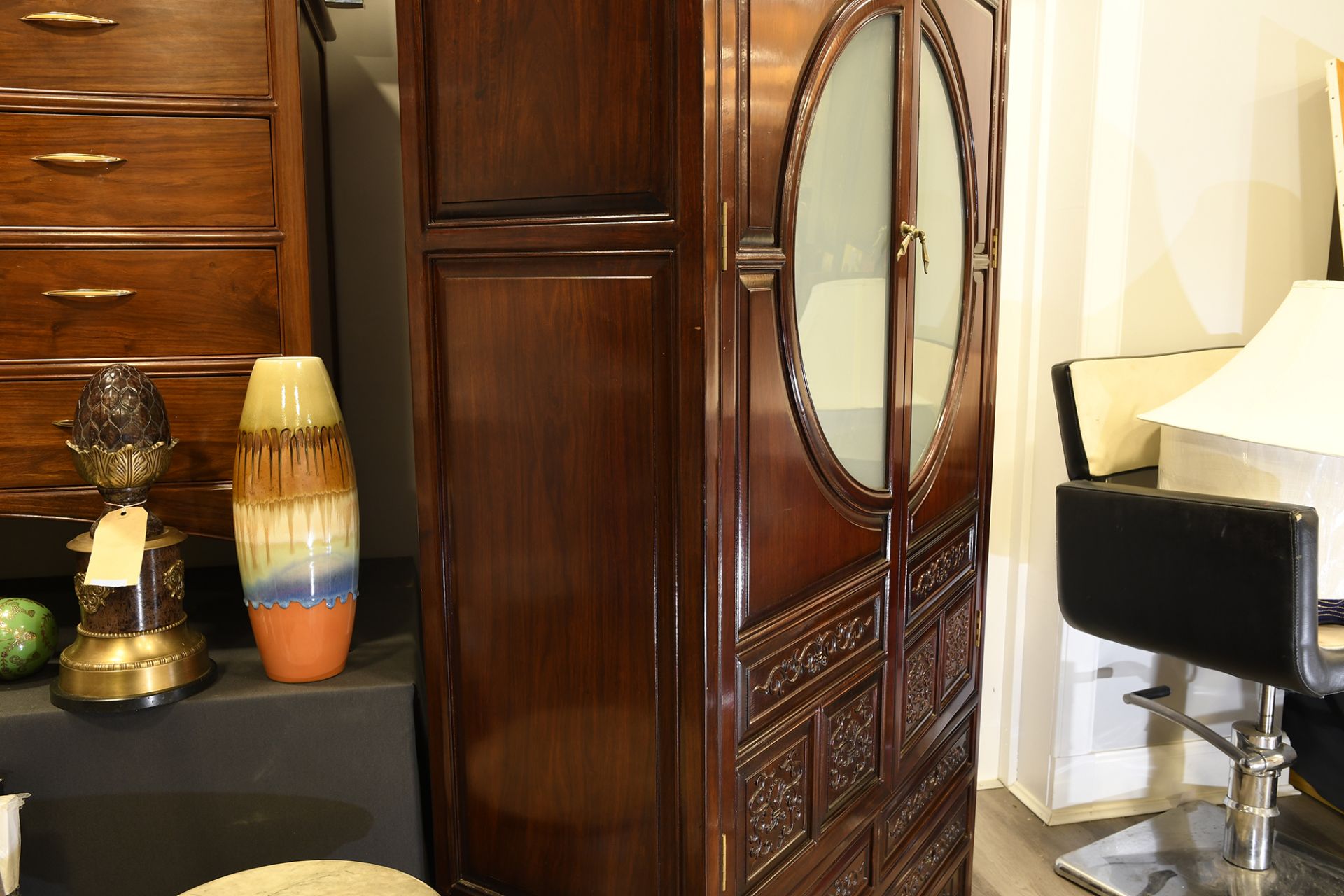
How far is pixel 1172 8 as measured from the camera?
2230 mm

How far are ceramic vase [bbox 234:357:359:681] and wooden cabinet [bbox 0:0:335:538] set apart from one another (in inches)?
6.1

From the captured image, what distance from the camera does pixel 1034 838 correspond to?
91.7 inches

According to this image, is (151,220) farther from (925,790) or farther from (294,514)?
(925,790)

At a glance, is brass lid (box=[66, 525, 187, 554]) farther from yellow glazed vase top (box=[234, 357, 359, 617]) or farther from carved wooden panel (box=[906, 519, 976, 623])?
carved wooden panel (box=[906, 519, 976, 623])

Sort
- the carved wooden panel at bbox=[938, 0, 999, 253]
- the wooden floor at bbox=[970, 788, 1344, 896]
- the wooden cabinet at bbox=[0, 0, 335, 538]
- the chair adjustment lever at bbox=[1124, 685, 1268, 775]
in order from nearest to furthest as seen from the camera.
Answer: the wooden cabinet at bbox=[0, 0, 335, 538] → the carved wooden panel at bbox=[938, 0, 999, 253] → the chair adjustment lever at bbox=[1124, 685, 1268, 775] → the wooden floor at bbox=[970, 788, 1344, 896]

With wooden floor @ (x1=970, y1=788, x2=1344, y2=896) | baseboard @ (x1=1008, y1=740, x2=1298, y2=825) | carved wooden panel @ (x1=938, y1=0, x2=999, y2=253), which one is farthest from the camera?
baseboard @ (x1=1008, y1=740, x2=1298, y2=825)

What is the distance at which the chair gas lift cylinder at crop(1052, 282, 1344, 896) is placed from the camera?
→ 1680mm

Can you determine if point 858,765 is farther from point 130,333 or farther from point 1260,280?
point 1260,280

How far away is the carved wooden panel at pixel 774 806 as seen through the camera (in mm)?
1209

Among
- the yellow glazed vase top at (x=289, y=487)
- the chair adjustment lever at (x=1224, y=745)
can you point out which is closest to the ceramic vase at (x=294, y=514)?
the yellow glazed vase top at (x=289, y=487)

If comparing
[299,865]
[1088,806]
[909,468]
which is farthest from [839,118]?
[1088,806]

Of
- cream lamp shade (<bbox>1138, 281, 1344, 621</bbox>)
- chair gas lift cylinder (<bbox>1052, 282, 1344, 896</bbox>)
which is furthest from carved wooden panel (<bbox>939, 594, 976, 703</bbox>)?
cream lamp shade (<bbox>1138, 281, 1344, 621</bbox>)

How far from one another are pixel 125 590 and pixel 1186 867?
7.05 feet

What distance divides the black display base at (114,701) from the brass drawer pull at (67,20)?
3.15 feet
